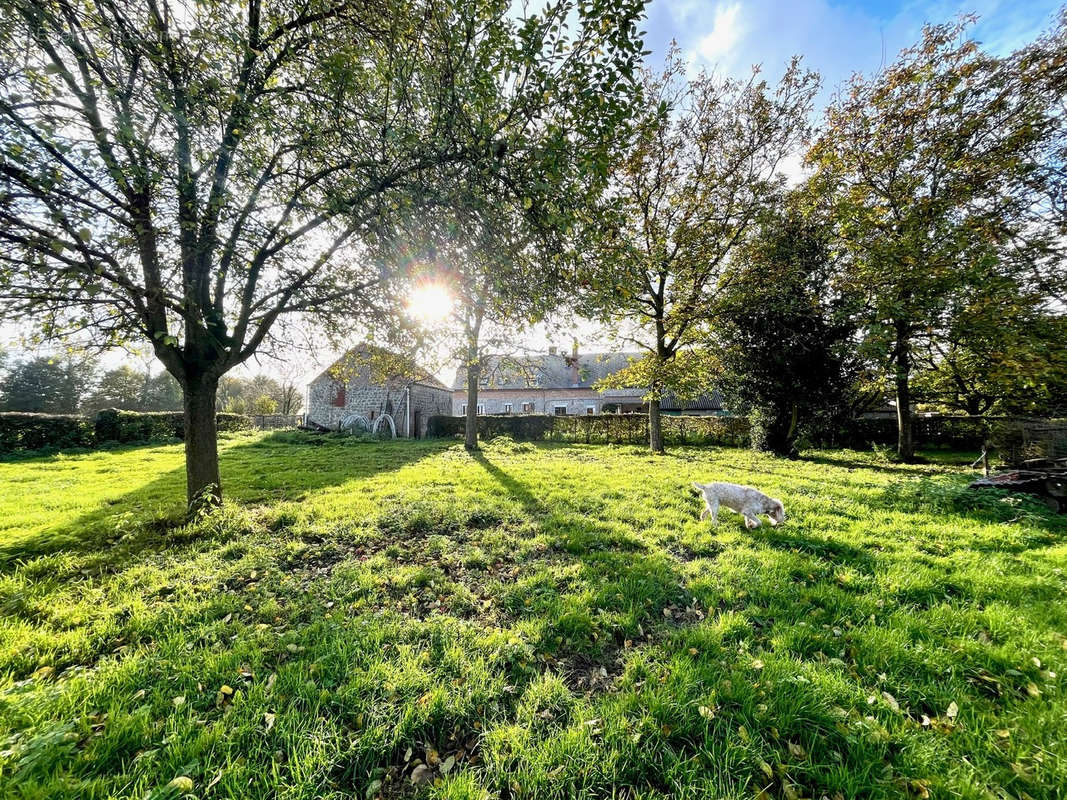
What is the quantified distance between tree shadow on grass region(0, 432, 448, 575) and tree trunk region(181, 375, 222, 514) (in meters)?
0.39

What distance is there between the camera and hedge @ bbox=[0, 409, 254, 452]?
13844mm

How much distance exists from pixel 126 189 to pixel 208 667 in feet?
17.5

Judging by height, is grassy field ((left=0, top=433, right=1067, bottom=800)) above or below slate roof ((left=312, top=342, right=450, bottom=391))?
below

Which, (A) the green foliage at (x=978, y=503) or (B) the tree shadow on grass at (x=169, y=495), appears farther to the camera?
(A) the green foliage at (x=978, y=503)

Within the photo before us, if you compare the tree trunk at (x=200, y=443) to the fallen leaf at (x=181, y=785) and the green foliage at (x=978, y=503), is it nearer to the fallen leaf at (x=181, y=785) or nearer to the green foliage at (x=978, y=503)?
the fallen leaf at (x=181, y=785)

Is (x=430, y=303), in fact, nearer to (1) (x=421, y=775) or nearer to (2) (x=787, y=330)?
(1) (x=421, y=775)

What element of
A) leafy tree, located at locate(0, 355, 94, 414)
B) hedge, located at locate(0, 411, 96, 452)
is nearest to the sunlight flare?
hedge, located at locate(0, 411, 96, 452)

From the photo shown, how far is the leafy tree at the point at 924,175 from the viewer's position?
9539mm

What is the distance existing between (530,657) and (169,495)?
8.67m

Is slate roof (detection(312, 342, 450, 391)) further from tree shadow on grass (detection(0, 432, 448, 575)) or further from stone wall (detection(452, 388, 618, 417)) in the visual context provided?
stone wall (detection(452, 388, 618, 417))

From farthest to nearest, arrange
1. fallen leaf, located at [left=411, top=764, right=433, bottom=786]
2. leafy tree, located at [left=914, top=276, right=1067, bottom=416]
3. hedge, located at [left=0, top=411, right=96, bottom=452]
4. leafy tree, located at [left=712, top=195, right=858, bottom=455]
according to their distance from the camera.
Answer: hedge, located at [left=0, top=411, right=96, bottom=452] < leafy tree, located at [left=712, top=195, right=858, bottom=455] < leafy tree, located at [left=914, top=276, right=1067, bottom=416] < fallen leaf, located at [left=411, top=764, right=433, bottom=786]

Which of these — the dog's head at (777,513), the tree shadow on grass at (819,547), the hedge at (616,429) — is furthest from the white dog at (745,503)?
the hedge at (616,429)

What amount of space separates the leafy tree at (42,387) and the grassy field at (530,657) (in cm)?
4251

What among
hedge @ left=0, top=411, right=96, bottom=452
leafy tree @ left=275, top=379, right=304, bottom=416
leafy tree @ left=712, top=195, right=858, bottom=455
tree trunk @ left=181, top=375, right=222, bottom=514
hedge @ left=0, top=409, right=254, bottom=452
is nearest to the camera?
tree trunk @ left=181, top=375, right=222, bottom=514
